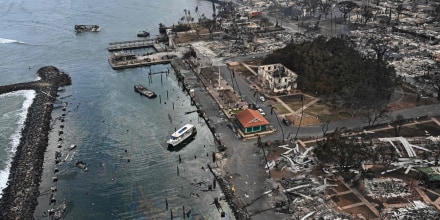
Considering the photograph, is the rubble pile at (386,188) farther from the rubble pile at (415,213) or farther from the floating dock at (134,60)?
the floating dock at (134,60)

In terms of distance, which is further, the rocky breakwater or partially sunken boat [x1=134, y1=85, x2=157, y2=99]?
partially sunken boat [x1=134, y1=85, x2=157, y2=99]

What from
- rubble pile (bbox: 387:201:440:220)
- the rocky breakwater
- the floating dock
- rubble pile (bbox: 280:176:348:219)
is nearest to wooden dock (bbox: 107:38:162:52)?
the floating dock

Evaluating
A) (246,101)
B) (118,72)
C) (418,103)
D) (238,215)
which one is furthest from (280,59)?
(238,215)

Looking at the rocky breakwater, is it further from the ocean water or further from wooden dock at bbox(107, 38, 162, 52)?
wooden dock at bbox(107, 38, 162, 52)

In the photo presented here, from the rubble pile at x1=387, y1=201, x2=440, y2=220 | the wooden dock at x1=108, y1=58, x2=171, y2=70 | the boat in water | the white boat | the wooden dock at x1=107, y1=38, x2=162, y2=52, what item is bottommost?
the rubble pile at x1=387, y1=201, x2=440, y2=220

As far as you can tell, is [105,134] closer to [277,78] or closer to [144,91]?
[144,91]

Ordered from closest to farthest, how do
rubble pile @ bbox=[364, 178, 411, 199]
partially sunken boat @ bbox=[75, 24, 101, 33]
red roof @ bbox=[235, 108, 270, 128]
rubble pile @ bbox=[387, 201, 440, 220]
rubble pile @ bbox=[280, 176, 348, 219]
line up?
rubble pile @ bbox=[387, 201, 440, 220] → rubble pile @ bbox=[280, 176, 348, 219] → rubble pile @ bbox=[364, 178, 411, 199] → red roof @ bbox=[235, 108, 270, 128] → partially sunken boat @ bbox=[75, 24, 101, 33]
